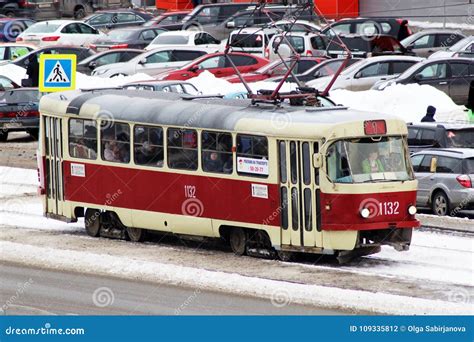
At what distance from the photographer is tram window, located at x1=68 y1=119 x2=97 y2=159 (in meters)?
24.8

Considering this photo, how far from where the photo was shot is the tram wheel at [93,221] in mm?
25094

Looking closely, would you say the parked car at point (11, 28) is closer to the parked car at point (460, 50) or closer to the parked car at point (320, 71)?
the parked car at point (320, 71)

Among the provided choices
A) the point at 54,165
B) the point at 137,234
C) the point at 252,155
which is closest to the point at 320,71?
the point at 54,165

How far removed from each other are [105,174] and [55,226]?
2861 mm

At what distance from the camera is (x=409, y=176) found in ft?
70.7

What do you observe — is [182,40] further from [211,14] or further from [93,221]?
[93,221]

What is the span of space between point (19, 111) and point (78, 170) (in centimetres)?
1422

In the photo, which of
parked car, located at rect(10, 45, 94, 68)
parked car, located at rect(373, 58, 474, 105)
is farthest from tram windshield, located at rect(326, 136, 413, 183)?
parked car, located at rect(10, 45, 94, 68)

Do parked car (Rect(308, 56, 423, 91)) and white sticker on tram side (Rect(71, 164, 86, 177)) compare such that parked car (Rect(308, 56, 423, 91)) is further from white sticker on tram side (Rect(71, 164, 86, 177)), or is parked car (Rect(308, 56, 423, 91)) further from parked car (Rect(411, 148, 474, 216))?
white sticker on tram side (Rect(71, 164, 86, 177))

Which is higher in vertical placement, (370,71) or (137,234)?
(370,71)

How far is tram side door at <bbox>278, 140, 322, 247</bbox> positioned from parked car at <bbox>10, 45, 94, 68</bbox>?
88.7 feet

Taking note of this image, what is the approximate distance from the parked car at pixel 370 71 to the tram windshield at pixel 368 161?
1862cm

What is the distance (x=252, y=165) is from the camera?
21969mm

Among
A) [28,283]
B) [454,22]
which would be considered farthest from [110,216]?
[454,22]
